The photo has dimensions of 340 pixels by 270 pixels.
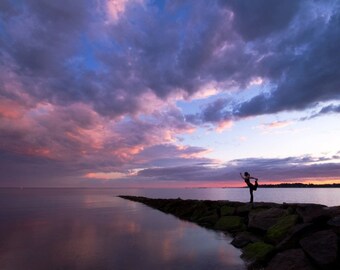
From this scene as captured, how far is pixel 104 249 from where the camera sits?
18.2 meters

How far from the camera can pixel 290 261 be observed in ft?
37.6

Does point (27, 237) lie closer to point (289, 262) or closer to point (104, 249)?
point (104, 249)

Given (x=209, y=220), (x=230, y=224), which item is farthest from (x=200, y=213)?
(x=230, y=224)

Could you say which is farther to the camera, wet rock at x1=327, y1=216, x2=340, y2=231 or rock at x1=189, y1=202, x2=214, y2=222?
rock at x1=189, y1=202, x2=214, y2=222

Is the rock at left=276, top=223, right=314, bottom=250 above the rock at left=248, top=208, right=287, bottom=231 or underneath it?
underneath

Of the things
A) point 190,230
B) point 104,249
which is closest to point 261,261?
point 104,249

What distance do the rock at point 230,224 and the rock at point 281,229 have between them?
19.0 ft

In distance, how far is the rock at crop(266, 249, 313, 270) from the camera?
35.9 feet

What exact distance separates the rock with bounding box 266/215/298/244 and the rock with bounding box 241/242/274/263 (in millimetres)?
570

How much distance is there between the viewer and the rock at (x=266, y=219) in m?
17.5

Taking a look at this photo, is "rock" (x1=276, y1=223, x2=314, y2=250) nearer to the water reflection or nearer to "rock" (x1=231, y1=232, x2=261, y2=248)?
the water reflection

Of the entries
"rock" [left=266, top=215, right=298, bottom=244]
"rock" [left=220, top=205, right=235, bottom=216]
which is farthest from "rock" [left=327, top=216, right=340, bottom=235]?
"rock" [left=220, top=205, right=235, bottom=216]

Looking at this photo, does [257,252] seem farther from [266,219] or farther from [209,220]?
[209,220]

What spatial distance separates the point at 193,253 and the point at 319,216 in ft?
22.0
